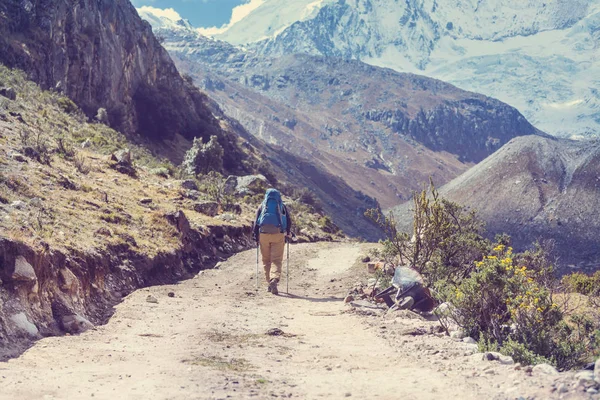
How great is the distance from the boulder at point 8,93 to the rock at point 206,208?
8633 mm

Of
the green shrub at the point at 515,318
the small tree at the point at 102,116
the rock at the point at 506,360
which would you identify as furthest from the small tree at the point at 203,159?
the rock at the point at 506,360

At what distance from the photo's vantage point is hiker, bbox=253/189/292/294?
12297 mm

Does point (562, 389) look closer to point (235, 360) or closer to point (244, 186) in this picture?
point (235, 360)

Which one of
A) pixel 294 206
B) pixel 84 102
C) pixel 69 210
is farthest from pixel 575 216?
pixel 69 210

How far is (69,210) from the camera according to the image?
39.8 ft

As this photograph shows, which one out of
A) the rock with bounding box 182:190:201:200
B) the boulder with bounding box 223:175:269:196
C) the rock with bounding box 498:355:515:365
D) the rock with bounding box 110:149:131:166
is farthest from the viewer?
the boulder with bounding box 223:175:269:196

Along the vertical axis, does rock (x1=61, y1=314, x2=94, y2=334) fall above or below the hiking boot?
above

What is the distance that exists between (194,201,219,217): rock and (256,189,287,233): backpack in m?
8.73

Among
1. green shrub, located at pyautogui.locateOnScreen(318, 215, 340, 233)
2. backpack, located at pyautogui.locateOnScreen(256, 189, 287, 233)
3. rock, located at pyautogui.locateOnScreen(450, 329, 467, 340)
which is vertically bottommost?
green shrub, located at pyautogui.locateOnScreen(318, 215, 340, 233)

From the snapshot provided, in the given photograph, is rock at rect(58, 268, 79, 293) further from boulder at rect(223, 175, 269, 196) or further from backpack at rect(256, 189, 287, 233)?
boulder at rect(223, 175, 269, 196)

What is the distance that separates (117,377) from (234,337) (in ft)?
7.68

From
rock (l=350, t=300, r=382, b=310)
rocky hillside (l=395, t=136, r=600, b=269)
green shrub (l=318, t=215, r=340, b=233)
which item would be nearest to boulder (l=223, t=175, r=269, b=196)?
green shrub (l=318, t=215, r=340, b=233)

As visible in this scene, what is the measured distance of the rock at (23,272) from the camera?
7.25 meters

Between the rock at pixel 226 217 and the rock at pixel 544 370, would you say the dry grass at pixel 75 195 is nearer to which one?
the rock at pixel 226 217
